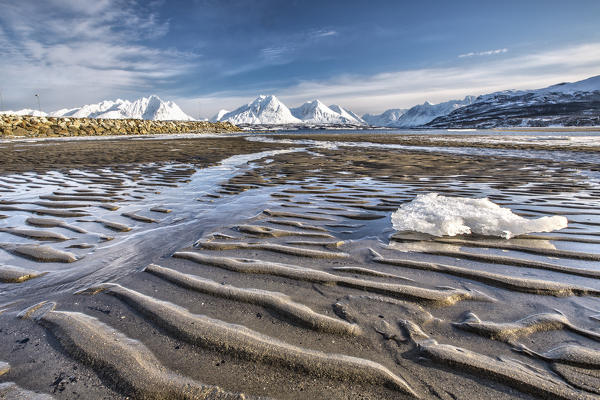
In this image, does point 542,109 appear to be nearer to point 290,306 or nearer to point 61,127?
point 61,127

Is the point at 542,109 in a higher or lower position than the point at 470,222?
higher

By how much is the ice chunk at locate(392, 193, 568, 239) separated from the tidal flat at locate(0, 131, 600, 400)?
0.44 feet

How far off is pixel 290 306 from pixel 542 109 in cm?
16569

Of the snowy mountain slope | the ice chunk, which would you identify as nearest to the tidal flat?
the ice chunk

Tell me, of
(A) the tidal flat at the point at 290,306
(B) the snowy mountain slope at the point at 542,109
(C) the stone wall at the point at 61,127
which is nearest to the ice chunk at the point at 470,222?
(A) the tidal flat at the point at 290,306

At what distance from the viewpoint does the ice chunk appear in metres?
3.84

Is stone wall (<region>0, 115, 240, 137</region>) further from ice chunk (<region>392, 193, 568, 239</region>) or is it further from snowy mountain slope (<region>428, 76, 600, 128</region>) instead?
snowy mountain slope (<region>428, 76, 600, 128</region>)

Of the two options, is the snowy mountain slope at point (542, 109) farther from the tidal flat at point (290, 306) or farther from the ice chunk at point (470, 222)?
the tidal flat at point (290, 306)

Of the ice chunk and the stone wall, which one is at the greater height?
the stone wall

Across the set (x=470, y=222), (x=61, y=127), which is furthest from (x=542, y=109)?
(x=61, y=127)

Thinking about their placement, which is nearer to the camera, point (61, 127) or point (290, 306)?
point (290, 306)

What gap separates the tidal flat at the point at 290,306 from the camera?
5.40 feet

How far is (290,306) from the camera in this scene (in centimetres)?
234

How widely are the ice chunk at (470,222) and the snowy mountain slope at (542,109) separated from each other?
367 feet
